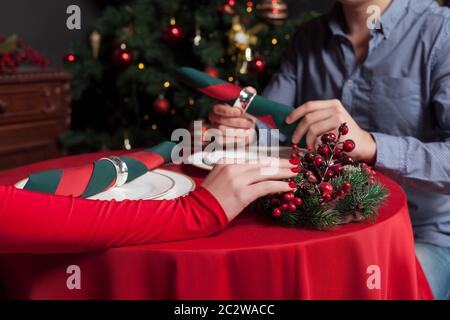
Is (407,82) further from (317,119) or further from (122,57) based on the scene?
(122,57)

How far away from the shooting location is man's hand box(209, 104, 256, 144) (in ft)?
4.44

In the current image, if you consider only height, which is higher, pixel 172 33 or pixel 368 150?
pixel 172 33

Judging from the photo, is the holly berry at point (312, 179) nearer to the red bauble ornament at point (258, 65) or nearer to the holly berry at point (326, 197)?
the holly berry at point (326, 197)

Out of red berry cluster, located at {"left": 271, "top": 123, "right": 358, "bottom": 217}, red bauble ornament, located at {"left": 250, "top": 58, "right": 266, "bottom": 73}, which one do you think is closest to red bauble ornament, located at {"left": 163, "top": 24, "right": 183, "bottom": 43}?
red bauble ornament, located at {"left": 250, "top": 58, "right": 266, "bottom": 73}

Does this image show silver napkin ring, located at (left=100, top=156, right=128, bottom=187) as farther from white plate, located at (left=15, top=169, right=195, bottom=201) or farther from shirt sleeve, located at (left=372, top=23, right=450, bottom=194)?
shirt sleeve, located at (left=372, top=23, right=450, bottom=194)

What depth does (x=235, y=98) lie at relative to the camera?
47.0 inches

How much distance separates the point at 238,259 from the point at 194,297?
9 cm

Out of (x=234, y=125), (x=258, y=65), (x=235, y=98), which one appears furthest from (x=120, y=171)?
(x=258, y=65)

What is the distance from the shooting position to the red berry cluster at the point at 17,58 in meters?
2.50

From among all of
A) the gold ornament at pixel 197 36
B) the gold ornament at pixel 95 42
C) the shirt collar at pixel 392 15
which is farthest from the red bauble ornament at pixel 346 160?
the gold ornament at pixel 95 42

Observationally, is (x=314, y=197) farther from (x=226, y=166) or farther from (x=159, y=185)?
(x=159, y=185)

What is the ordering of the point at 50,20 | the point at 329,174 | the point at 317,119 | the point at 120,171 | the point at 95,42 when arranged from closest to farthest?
the point at 329,174 < the point at 120,171 < the point at 317,119 < the point at 95,42 < the point at 50,20

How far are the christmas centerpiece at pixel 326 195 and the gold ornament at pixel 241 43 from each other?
175 cm

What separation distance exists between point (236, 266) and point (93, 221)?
0.21 metres
